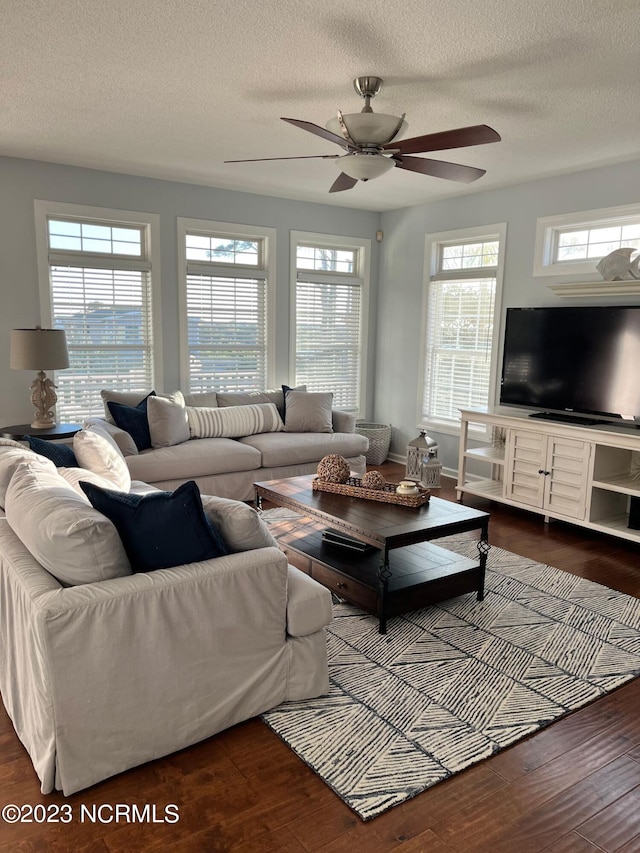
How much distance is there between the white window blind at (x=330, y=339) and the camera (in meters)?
6.61

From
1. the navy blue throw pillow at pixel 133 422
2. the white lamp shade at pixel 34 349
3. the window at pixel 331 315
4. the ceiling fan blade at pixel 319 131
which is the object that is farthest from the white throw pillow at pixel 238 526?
the window at pixel 331 315

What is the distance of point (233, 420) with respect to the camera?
542 cm

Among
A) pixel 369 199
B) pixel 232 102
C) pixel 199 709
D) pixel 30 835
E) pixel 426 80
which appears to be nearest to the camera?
pixel 30 835

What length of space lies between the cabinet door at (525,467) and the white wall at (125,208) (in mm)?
2543

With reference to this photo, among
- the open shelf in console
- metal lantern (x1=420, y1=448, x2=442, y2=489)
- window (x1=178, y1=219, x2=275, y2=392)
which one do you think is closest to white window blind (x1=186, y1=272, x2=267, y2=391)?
window (x1=178, y1=219, x2=275, y2=392)

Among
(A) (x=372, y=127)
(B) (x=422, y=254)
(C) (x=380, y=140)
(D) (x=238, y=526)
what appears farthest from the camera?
(B) (x=422, y=254)

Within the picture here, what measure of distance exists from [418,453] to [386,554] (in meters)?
2.92

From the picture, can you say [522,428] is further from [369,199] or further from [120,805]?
[120,805]

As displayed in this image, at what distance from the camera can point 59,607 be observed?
6.20 ft

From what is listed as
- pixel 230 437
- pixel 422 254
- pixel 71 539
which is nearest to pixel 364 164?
pixel 71 539

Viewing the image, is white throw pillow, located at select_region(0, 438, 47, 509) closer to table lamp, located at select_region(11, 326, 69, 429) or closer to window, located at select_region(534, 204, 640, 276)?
table lamp, located at select_region(11, 326, 69, 429)

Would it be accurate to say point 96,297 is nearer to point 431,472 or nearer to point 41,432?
point 41,432

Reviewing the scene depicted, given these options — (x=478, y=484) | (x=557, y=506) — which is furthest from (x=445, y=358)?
(x=557, y=506)

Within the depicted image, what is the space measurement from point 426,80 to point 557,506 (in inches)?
120
